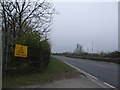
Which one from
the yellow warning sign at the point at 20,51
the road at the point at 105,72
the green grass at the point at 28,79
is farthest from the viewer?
the road at the point at 105,72

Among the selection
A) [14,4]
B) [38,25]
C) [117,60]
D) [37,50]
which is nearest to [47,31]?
[38,25]

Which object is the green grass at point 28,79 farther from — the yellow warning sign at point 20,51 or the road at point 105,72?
the road at point 105,72

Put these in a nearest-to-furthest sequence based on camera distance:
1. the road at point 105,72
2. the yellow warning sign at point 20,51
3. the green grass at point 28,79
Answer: the green grass at point 28,79, the yellow warning sign at point 20,51, the road at point 105,72

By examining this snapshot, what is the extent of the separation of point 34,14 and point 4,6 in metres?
4.10

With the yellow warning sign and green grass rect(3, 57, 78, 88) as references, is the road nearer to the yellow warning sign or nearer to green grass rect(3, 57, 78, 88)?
green grass rect(3, 57, 78, 88)

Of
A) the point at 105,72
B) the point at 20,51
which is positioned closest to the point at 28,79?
the point at 20,51

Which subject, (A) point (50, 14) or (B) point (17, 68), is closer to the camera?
(B) point (17, 68)

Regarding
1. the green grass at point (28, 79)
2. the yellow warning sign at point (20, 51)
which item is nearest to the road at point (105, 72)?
the green grass at point (28, 79)

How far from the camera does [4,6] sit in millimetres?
21953

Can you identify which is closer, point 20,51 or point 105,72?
point 20,51

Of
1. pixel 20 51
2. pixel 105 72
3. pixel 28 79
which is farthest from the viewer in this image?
pixel 105 72

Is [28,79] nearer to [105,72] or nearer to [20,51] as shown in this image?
[20,51]

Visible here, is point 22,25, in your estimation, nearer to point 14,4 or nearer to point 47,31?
point 14,4

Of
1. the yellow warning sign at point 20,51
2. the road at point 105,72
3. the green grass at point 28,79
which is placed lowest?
the road at point 105,72
